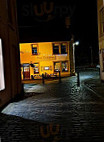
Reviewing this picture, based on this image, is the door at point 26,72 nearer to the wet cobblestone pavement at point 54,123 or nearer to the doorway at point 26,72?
the doorway at point 26,72

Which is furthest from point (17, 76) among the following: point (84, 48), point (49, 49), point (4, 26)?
point (84, 48)

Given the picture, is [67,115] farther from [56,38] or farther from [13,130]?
[56,38]

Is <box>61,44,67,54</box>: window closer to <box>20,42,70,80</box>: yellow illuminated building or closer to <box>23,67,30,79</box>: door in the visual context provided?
<box>20,42,70,80</box>: yellow illuminated building

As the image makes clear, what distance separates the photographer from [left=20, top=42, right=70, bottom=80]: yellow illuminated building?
83.9ft

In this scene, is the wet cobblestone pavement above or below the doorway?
below

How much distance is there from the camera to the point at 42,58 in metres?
25.5

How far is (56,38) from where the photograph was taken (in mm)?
25750

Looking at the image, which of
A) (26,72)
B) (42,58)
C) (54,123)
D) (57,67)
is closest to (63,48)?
(57,67)

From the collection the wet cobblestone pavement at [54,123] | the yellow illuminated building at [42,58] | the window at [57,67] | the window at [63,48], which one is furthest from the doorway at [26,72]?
the wet cobblestone pavement at [54,123]

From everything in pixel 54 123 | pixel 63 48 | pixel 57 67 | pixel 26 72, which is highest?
pixel 63 48

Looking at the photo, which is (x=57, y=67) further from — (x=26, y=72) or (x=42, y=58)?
(x=26, y=72)

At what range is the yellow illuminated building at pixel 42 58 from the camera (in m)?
25.6

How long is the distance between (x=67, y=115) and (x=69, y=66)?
1926cm

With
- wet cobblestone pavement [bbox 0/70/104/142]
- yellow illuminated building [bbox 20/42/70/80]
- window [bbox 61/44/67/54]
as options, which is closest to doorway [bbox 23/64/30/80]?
yellow illuminated building [bbox 20/42/70/80]
